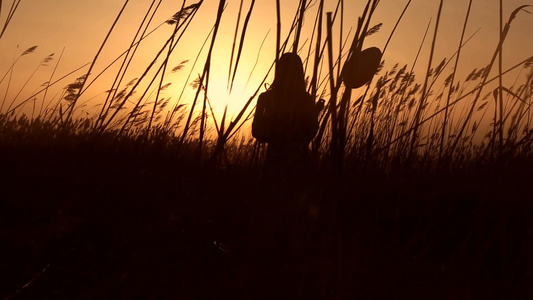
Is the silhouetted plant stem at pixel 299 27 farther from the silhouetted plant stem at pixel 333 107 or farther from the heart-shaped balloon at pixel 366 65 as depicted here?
the heart-shaped balloon at pixel 366 65

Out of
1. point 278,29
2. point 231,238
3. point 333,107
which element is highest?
point 278,29

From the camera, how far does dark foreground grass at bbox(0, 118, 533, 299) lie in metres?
1.12

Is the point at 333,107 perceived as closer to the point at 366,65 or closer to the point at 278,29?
the point at 278,29

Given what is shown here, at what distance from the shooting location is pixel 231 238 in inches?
54.6

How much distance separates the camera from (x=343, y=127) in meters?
1.54

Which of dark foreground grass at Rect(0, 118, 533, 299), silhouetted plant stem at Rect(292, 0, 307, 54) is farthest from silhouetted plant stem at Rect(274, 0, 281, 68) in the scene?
dark foreground grass at Rect(0, 118, 533, 299)

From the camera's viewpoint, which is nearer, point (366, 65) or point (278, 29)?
point (278, 29)

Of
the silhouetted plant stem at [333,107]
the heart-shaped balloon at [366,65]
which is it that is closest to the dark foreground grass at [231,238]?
the silhouetted plant stem at [333,107]

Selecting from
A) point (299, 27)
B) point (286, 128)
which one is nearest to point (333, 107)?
point (299, 27)

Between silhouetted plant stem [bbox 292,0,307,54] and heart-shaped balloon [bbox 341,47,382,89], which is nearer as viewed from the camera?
silhouetted plant stem [bbox 292,0,307,54]

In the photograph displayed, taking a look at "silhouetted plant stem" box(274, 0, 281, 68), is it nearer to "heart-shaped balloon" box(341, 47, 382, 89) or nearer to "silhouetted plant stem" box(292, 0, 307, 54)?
"silhouetted plant stem" box(292, 0, 307, 54)

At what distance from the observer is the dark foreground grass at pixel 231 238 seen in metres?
1.12

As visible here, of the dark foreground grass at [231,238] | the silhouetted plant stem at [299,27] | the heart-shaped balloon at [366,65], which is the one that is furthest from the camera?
the heart-shaped balloon at [366,65]

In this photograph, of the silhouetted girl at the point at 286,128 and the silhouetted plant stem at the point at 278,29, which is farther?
the silhouetted girl at the point at 286,128
